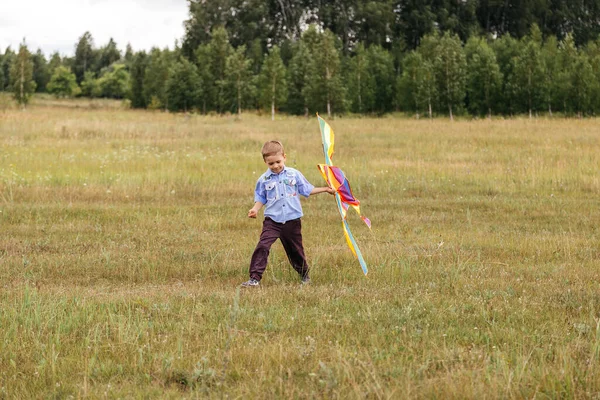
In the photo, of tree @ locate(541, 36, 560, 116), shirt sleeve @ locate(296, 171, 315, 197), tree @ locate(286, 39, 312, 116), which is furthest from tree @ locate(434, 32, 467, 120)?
shirt sleeve @ locate(296, 171, 315, 197)

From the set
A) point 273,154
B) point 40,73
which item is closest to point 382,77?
point 273,154

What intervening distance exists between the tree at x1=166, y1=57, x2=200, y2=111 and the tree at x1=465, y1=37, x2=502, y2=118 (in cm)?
2598

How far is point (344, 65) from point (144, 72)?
28.1 meters

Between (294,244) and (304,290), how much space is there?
0.86 metres

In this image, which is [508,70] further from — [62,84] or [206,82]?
[62,84]

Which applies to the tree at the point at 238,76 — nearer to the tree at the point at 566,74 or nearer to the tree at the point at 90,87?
the tree at the point at 566,74

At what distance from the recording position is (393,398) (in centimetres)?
421

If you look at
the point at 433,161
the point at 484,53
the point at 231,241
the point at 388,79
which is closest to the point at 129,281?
the point at 231,241

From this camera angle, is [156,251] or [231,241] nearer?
[156,251]

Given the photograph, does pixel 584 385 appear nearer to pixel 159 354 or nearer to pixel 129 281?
pixel 159 354

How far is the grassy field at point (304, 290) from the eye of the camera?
4.61 m

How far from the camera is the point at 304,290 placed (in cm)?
718

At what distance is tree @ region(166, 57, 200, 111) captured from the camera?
222ft

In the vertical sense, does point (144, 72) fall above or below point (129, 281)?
above
